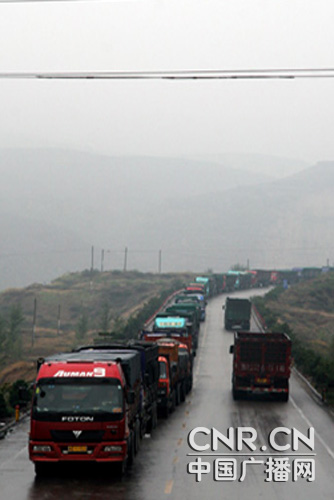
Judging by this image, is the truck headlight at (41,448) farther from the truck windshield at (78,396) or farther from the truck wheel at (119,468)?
the truck wheel at (119,468)

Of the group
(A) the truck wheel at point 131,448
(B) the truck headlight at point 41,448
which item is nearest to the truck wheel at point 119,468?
(A) the truck wheel at point 131,448

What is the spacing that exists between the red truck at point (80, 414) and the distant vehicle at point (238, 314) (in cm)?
5762

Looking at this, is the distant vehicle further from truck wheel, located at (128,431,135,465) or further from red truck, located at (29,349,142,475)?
red truck, located at (29,349,142,475)

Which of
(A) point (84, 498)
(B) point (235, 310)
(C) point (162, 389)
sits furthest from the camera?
(B) point (235, 310)

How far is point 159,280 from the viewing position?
173375mm

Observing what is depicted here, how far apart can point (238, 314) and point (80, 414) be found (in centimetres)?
5985

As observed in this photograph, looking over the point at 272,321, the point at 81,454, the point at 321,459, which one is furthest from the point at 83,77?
the point at 272,321

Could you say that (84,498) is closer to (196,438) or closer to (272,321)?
(196,438)

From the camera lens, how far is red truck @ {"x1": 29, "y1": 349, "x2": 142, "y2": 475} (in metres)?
19.0

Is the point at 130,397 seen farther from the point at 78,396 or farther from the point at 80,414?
the point at 80,414

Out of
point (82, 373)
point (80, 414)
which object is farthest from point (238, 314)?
point (80, 414)

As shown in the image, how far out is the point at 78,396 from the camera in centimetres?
1952

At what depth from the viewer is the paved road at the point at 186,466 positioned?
18.4 m

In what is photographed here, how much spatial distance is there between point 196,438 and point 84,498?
9.92 m
